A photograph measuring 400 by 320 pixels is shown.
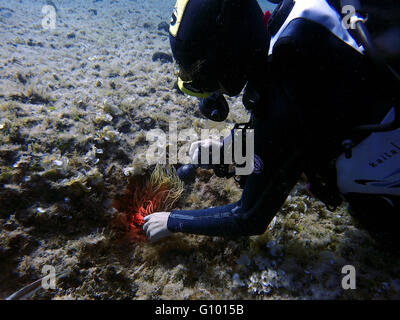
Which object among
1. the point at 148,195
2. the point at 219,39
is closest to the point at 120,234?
the point at 148,195

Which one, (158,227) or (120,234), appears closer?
(158,227)

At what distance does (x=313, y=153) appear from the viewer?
1.45 meters

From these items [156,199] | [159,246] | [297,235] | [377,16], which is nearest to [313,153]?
[377,16]

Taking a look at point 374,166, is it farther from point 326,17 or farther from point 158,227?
point 158,227

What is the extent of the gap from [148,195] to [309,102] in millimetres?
2312

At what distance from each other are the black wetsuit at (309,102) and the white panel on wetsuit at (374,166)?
0.15 meters

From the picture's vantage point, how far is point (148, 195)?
2924 mm

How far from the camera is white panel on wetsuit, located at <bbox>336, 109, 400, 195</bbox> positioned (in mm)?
1423

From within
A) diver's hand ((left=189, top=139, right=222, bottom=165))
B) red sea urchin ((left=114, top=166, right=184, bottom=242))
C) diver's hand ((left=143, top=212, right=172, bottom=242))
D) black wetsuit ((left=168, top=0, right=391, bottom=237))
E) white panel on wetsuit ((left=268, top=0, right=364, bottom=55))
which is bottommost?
red sea urchin ((left=114, top=166, right=184, bottom=242))

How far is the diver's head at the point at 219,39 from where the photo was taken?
4.28 feet
